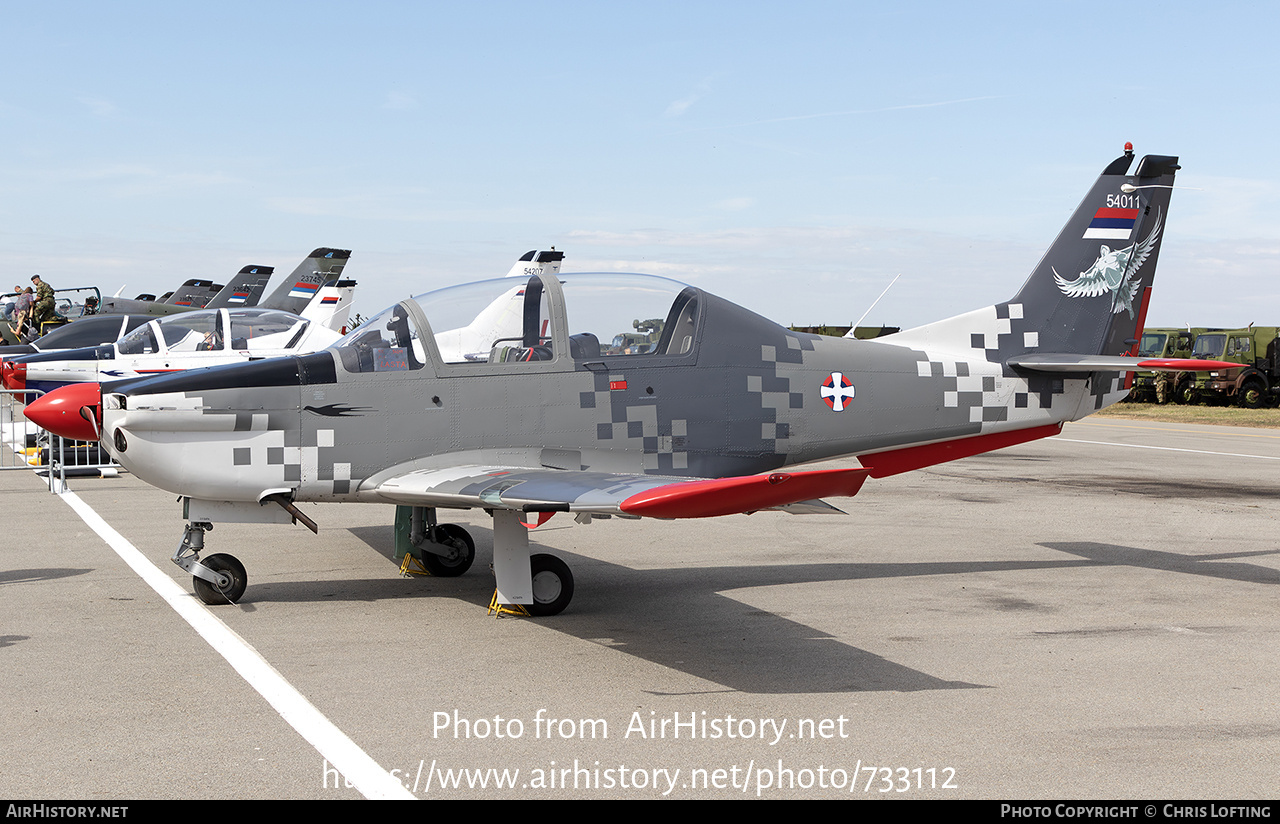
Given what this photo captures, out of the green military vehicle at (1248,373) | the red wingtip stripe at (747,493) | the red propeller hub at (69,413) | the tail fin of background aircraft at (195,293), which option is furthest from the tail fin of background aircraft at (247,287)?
the green military vehicle at (1248,373)

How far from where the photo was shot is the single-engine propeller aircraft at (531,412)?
677cm

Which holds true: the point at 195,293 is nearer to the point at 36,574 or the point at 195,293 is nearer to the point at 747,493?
the point at 36,574

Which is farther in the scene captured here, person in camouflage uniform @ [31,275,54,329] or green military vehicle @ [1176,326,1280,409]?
green military vehicle @ [1176,326,1280,409]

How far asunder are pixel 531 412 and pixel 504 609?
132 cm

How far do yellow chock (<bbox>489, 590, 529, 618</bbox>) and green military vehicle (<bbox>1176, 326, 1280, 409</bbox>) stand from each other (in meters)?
31.8

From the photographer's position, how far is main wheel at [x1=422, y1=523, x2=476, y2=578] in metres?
8.48

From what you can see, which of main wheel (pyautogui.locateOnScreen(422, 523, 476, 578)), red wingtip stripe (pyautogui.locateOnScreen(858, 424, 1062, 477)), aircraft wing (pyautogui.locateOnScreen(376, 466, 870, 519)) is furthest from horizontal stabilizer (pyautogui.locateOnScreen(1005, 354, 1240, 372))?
main wheel (pyautogui.locateOnScreen(422, 523, 476, 578))

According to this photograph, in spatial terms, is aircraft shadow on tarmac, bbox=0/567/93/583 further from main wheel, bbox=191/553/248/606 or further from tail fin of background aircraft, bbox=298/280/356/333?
tail fin of background aircraft, bbox=298/280/356/333

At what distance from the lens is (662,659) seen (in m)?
6.06

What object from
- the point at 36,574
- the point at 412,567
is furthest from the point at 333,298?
the point at 412,567

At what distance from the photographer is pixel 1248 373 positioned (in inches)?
1303

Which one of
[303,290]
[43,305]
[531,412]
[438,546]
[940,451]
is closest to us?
[531,412]

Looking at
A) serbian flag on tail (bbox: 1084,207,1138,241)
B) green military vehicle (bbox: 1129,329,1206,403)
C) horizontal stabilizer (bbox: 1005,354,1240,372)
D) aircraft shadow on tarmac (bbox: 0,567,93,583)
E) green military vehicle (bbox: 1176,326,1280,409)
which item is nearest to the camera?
aircraft shadow on tarmac (bbox: 0,567,93,583)

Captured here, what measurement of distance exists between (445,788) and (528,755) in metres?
0.48
